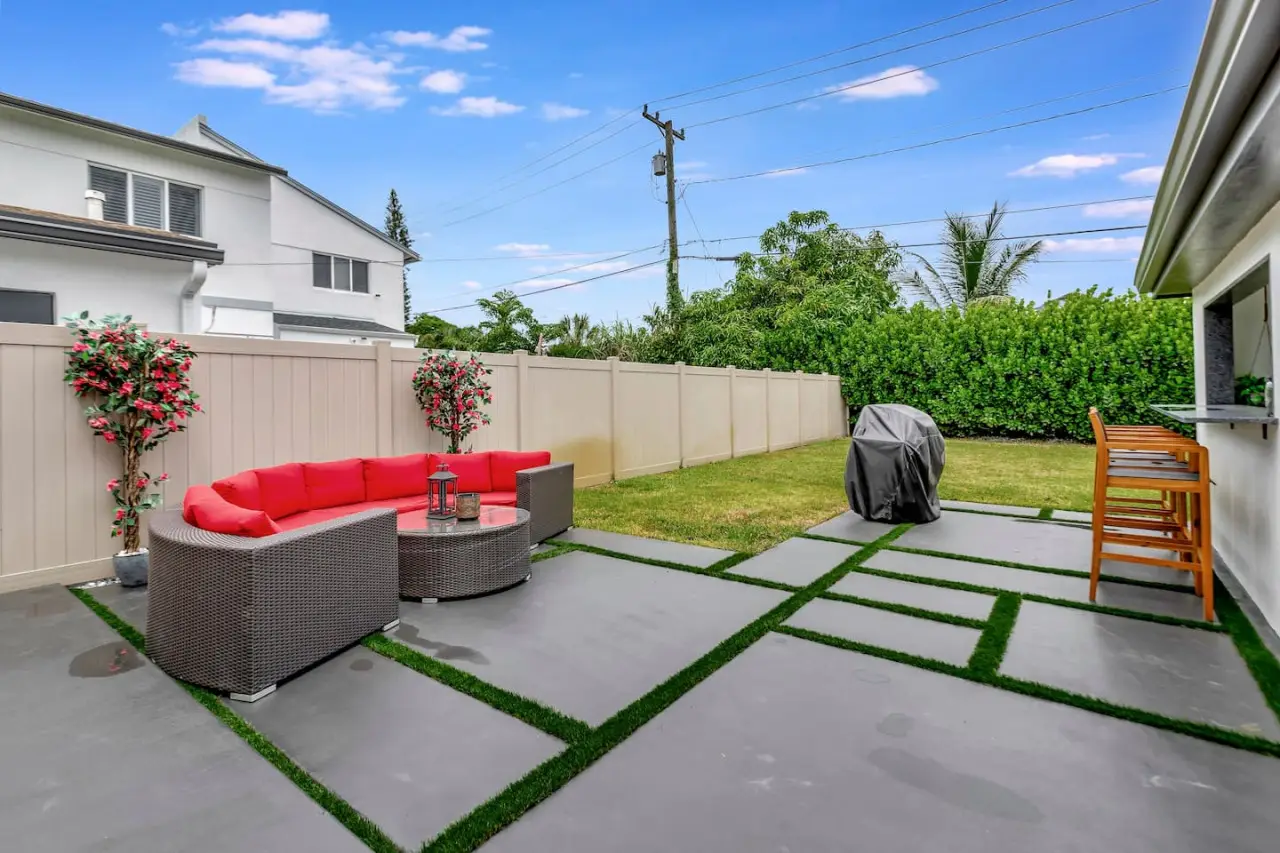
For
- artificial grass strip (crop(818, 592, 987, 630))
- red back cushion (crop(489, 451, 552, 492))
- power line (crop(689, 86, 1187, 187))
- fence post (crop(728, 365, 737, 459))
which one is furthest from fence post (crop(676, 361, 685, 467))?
power line (crop(689, 86, 1187, 187))

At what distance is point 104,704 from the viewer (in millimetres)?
2406

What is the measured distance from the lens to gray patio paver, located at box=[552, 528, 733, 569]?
181 inches

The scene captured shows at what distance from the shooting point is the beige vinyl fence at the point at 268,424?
3.78 meters

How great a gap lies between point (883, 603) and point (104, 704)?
3868mm

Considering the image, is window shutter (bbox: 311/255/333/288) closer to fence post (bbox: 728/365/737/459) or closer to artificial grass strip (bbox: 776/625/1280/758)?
fence post (bbox: 728/365/737/459)

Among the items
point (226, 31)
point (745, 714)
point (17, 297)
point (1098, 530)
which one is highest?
point (226, 31)

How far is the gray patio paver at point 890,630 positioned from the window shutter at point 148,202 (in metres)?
12.9

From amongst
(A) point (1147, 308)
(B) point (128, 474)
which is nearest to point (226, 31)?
(B) point (128, 474)

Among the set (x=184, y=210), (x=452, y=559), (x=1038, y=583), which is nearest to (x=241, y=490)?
(x=452, y=559)

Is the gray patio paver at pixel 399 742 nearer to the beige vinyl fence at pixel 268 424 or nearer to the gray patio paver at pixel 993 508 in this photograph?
the beige vinyl fence at pixel 268 424

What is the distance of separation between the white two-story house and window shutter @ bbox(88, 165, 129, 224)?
2 centimetres

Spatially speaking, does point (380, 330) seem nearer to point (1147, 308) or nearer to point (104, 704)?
point (104, 704)

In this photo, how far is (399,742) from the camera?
2.15 meters

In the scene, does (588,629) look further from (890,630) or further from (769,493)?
(769,493)
